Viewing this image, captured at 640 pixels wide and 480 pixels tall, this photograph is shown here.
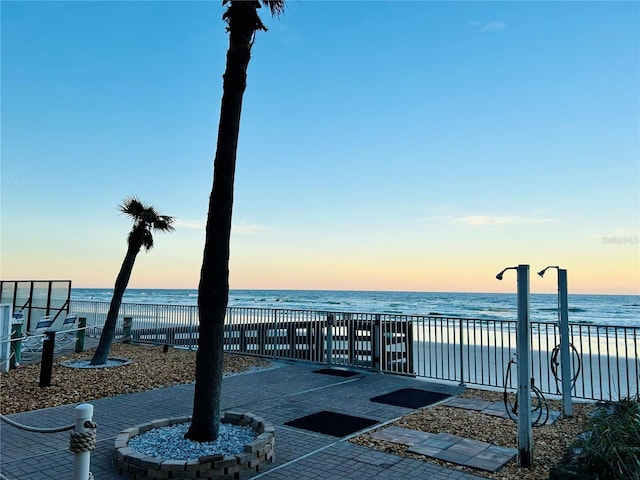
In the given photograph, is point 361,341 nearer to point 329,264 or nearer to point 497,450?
point 497,450

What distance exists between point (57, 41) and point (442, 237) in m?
25.9

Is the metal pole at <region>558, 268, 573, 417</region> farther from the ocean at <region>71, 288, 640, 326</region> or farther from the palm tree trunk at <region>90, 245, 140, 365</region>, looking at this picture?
the ocean at <region>71, 288, 640, 326</region>

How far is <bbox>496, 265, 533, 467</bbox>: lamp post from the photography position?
405 centimetres

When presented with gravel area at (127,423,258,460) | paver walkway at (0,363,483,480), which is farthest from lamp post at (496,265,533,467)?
gravel area at (127,423,258,460)

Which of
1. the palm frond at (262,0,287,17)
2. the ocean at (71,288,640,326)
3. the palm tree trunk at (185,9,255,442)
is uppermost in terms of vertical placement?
the palm frond at (262,0,287,17)

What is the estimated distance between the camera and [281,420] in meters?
5.55

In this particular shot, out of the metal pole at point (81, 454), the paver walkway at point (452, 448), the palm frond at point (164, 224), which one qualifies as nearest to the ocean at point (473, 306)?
the palm frond at point (164, 224)

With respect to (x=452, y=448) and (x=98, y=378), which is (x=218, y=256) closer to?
(x=452, y=448)

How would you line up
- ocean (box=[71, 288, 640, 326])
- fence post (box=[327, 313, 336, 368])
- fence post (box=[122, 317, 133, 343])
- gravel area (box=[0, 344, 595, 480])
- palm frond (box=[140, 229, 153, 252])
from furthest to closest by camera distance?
ocean (box=[71, 288, 640, 326]) < fence post (box=[122, 317, 133, 343]) < palm frond (box=[140, 229, 153, 252]) < fence post (box=[327, 313, 336, 368]) < gravel area (box=[0, 344, 595, 480])

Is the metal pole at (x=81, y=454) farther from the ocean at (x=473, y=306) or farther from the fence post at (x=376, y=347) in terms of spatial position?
the ocean at (x=473, y=306)

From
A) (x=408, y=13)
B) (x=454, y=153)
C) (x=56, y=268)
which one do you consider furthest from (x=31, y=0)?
(x=56, y=268)

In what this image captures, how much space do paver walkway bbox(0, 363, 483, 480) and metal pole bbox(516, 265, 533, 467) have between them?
2.12ft

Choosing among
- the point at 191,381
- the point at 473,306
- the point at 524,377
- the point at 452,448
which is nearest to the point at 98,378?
the point at 191,381

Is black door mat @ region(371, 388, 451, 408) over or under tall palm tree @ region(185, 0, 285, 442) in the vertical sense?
under
